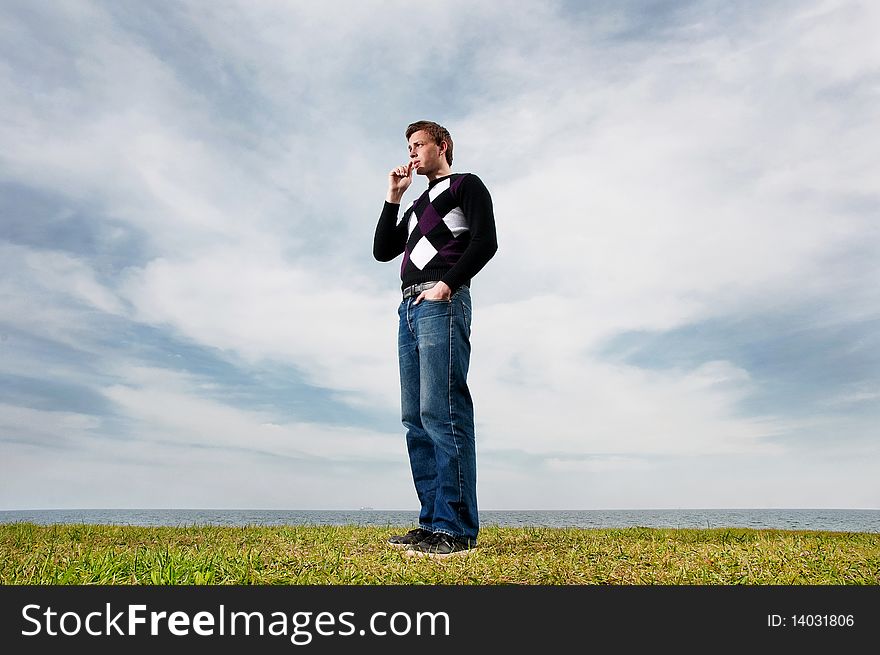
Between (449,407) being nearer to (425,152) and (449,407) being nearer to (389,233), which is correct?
(389,233)

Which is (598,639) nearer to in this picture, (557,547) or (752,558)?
(752,558)

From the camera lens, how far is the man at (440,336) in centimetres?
466

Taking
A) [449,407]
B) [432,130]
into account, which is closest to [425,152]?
[432,130]

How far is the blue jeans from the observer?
4.65 metres

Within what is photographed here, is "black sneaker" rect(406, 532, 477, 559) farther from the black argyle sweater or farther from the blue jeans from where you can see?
A: the black argyle sweater

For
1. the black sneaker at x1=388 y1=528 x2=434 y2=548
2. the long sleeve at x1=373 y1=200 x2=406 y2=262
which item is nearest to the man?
the black sneaker at x1=388 y1=528 x2=434 y2=548

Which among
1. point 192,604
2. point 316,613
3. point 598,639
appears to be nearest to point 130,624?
point 192,604

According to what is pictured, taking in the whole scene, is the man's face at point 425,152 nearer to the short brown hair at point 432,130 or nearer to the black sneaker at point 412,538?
the short brown hair at point 432,130

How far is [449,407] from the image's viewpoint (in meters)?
4.71

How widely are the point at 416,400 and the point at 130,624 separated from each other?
9.23ft

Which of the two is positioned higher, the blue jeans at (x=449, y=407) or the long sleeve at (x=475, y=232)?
the long sleeve at (x=475, y=232)

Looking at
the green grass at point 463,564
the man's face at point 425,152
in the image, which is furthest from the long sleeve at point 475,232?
the green grass at point 463,564

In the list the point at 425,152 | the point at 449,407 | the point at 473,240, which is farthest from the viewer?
the point at 425,152

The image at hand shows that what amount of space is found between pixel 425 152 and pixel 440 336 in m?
1.66
